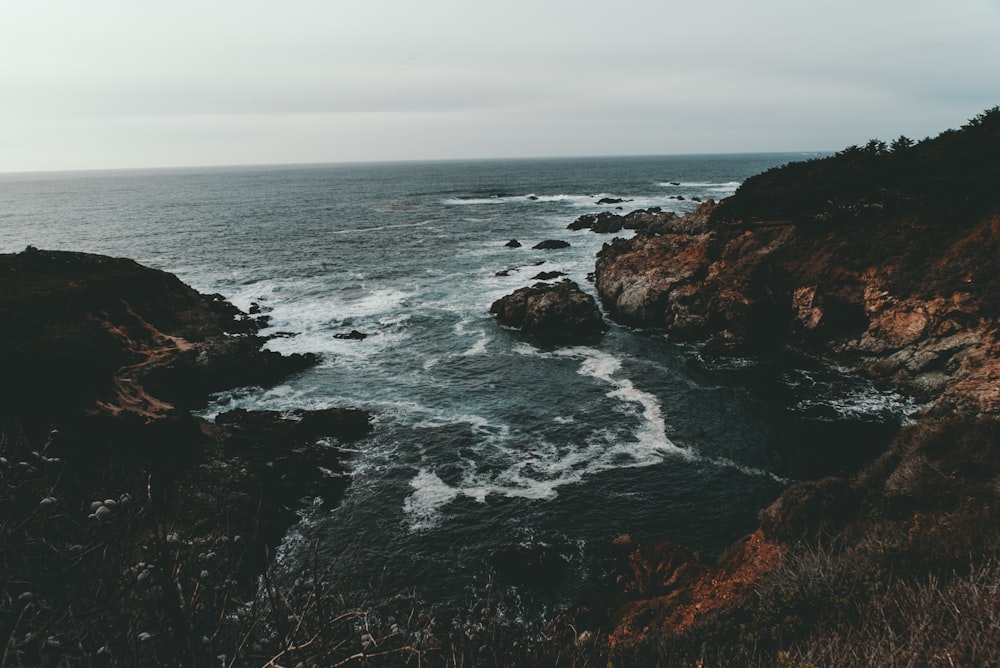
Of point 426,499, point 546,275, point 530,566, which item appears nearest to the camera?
point 530,566

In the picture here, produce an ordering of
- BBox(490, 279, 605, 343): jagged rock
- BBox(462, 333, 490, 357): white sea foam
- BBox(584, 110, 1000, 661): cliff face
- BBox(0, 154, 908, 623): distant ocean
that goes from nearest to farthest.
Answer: BBox(584, 110, 1000, 661): cliff face → BBox(0, 154, 908, 623): distant ocean → BBox(462, 333, 490, 357): white sea foam → BBox(490, 279, 605, 343): jagged rock

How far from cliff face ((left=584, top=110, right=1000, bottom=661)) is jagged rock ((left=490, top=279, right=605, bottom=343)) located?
4.66m

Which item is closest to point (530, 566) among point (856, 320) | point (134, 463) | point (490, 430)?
point (490, 430)

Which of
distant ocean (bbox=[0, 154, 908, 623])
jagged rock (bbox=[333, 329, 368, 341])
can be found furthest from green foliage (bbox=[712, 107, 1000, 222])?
jagged rock (bbox=[333, 329, 368, 341])

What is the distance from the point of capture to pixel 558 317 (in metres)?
46.7

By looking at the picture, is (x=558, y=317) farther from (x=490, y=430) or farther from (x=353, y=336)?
(x=353, y=336)

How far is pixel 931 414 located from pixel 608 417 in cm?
1620

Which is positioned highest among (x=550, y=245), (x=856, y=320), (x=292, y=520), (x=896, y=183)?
(x=896, y=183)

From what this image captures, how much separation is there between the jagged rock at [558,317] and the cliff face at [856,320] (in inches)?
183

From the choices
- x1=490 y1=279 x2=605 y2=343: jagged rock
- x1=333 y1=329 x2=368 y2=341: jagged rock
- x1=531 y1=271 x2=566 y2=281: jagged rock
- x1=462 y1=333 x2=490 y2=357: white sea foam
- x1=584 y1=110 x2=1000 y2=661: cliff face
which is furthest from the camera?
x1=531 y1=271 x2=566 y2=281: jagged rock

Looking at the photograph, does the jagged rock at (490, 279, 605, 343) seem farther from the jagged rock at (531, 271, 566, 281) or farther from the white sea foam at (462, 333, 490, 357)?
the jagged rock at (531, 271, 566, 281)

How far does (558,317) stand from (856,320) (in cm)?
2341

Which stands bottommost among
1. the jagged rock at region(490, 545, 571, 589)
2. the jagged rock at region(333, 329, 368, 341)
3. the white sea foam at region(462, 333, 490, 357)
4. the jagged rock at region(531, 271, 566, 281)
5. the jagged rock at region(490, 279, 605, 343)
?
the jagged rock at region(490, 545, 571, 589)

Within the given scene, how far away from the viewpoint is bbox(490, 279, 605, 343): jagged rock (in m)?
46.5
